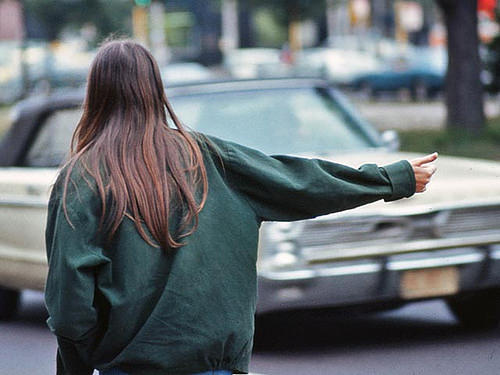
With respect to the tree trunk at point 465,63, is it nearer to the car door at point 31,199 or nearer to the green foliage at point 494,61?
the green foliage at point 494,61

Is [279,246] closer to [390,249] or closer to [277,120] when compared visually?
[390,249]

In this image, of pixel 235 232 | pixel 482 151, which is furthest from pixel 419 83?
pixel 235 232

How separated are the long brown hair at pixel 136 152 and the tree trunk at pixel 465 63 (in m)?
14.3

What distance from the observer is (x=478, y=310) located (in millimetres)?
7090

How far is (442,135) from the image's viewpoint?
53.9 ft

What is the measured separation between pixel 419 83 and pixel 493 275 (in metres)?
28.6

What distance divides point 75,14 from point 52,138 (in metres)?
37.8

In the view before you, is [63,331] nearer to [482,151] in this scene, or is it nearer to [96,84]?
[96,84]

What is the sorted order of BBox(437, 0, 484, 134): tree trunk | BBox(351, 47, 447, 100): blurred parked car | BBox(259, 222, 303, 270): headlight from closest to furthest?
BBox(259, 222, 303, 270): headlight < BBox(437, 0, 484, 134): tree trunk < BBox(351, 47, 447, 100): blurred parked car

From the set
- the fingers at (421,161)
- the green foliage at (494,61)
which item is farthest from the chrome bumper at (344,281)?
the green foliage at (494,61)

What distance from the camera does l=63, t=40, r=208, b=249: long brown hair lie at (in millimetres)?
2611

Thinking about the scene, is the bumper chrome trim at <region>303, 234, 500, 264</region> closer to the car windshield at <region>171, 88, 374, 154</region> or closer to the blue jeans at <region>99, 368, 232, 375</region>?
the car windshield at <region>171, 88, 374, 154</region>

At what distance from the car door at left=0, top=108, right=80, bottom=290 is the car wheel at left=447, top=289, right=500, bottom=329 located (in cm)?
266

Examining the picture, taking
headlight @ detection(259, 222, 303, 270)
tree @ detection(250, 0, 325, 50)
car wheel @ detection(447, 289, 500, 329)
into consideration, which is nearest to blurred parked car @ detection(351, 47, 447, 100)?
tree @ detection(250, 0, 325, 50)
